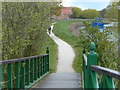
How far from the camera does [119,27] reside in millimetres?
20391

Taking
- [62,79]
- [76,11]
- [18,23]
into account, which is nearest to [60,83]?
[62,79]

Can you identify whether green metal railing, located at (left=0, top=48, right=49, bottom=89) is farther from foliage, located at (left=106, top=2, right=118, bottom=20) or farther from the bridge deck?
foliage, located at (left=106, top=2, right=118, bottom=20)

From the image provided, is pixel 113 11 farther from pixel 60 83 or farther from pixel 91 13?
pixel 91 13

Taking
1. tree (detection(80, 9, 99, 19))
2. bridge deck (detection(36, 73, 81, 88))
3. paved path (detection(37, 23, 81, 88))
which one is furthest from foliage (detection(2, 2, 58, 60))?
tree (detection(80, 9, 99, 19))

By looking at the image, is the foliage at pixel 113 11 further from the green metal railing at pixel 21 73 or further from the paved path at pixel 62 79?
the green metal railing at pixel 21 73

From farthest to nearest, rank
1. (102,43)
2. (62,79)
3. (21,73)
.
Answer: (102,43) → (62,79) → (21,73)

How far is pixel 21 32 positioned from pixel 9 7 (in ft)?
2.74

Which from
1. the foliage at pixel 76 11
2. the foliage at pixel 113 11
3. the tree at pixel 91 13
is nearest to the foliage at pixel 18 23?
the foliage at pixel 113 11

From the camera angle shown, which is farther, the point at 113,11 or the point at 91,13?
the point at 91,13

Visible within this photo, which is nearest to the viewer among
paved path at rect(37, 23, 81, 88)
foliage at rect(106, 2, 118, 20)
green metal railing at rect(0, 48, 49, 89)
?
green metal railing at rect(0, 48, 49, 89)

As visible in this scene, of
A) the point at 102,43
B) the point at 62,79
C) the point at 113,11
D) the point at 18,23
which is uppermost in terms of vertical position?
the point at 113,11

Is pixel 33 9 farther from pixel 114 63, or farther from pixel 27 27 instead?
pixel 114 63

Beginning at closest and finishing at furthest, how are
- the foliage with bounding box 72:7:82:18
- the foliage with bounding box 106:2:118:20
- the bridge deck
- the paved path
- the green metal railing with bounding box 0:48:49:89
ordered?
the green metal railing with bounding box 0:48:49:89, the bridge deck, the paved path, the foliage with bounding box 106:2:118:20, the foliage with bounding box 72:7:82:18

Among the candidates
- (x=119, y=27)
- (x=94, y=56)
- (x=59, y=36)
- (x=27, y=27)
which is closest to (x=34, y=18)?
(x=27, y=27)
